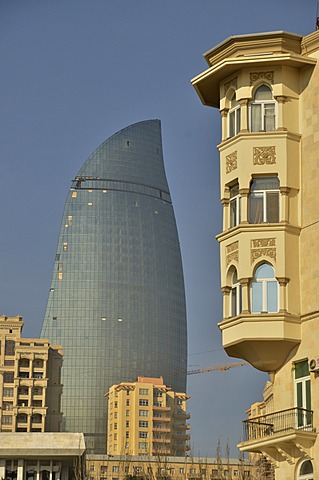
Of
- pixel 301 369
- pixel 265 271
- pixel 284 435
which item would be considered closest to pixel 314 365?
pixel 301 369

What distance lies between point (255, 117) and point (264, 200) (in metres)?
2.43

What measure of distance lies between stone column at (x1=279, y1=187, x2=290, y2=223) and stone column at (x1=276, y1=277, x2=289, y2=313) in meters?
1.63

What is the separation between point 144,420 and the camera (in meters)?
168

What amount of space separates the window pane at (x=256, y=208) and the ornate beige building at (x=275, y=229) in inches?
1.2

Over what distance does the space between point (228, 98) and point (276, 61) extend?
2.07m

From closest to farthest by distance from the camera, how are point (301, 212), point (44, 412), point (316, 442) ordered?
point (316, 442) < point (301, 212) < point (44, 412)

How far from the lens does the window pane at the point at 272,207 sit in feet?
90.7

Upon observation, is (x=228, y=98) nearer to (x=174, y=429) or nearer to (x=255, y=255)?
(x=255, y=255)

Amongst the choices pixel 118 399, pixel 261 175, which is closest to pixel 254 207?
pixel 261 175

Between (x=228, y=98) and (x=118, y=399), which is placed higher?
(x=118, y=399)

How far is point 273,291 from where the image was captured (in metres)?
27.2

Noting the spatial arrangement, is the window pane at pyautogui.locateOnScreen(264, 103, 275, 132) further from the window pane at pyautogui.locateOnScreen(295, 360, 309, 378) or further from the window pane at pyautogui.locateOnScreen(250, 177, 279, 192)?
the window pane at pyautogui.locateOnScreen(295, 360, 309, 378)

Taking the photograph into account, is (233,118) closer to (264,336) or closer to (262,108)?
(262,108)

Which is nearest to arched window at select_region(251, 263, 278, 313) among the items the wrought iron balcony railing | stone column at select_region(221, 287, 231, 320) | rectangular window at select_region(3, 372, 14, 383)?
stone column at select_region(221, 287, 231, 320)
